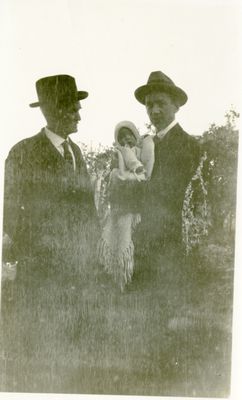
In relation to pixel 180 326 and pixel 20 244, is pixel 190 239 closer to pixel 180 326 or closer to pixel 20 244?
pixel 180 326

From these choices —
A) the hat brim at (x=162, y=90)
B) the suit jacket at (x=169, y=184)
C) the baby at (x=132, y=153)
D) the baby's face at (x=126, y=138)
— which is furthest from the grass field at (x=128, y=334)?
the hat brim at (x=162, y=90)

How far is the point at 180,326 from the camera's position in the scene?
195 centimetres

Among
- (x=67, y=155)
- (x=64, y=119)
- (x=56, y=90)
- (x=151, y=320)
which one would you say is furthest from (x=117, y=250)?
(x=56, y=90)

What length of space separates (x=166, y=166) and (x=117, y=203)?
214mm

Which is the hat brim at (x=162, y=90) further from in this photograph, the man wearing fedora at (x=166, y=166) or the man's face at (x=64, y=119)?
the man's face at (x=64, y=119)

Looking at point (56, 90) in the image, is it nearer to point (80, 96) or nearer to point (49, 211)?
point (80, 96)

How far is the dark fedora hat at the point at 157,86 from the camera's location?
1.95 meters

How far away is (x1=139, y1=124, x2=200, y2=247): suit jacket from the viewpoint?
1.95 m

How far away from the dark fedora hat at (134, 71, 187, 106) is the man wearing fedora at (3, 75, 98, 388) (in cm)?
20

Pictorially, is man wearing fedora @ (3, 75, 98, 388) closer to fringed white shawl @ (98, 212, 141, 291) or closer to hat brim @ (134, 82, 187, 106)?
fringed white shawl @ (98, 212, 141, 291)

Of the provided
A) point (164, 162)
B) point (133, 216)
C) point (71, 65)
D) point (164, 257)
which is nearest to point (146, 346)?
point (164, 257)

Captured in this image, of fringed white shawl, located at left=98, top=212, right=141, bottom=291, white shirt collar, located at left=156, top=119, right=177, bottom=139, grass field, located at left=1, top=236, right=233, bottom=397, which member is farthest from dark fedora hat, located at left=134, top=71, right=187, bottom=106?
grass field, located at left=1, top=236, right=233, bottom=397

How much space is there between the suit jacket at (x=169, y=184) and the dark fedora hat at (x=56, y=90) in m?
0.33

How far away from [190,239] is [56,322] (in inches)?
21.4
